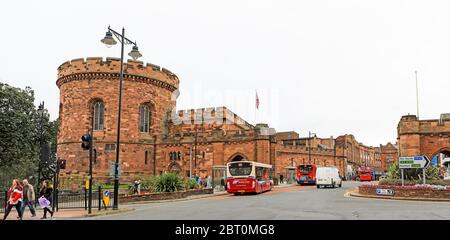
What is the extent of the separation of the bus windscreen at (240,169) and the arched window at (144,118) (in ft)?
54.6

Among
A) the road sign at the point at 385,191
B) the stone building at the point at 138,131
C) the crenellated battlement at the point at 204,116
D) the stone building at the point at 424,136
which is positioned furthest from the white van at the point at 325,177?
the road sign at the point at 385,191

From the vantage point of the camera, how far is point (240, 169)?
Result: 91.2ft

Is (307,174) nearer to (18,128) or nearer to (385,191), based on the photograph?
(385,191)

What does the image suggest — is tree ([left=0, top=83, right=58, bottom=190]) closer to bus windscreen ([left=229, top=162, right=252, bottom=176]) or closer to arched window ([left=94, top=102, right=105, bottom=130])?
arched window ([left=94, top=102, right=105, bottom=130])

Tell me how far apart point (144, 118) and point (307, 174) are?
19344mm

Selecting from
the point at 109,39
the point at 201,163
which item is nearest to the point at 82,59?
the point at 201,163

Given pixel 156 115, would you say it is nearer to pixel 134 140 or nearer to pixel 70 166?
pixel 134 140

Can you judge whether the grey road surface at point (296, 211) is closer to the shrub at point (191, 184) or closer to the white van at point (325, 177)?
the shrub at point (191, 184)

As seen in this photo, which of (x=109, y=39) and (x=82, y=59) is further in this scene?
(x=82, y=59)

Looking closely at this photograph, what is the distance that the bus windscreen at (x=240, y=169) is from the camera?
2758cm

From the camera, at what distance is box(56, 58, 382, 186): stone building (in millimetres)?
38594

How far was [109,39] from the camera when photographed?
54.2 feet

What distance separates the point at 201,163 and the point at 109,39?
2638 centimetres

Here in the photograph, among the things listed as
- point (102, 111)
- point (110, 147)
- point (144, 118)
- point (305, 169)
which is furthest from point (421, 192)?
point (102, 111)
